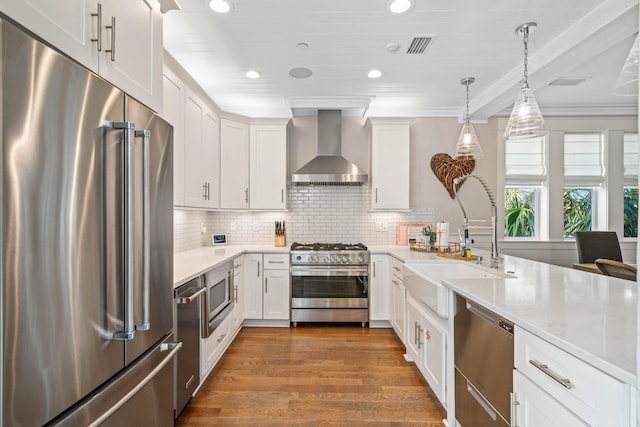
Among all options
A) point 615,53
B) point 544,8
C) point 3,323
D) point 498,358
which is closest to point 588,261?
point 615,53

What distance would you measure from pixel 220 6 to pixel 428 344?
262 cm

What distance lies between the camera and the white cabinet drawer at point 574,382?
843mm

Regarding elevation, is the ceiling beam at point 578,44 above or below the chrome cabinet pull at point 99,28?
above

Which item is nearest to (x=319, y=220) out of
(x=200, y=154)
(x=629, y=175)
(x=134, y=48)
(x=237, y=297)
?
(x=237, y=297)

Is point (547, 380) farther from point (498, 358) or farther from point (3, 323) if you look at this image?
point (3, 323)

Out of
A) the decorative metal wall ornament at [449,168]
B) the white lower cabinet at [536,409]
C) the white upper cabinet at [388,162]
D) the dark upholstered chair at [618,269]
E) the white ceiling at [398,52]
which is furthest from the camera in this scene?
the decorative metal wall ornament at [449,168]

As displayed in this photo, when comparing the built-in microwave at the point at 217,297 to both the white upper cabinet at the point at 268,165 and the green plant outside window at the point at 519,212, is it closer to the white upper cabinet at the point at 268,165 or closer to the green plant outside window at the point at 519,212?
the white upper cabinet at the point at 268,165

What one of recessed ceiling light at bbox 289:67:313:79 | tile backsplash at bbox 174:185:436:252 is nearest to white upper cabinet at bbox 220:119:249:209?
tile backsplash at bbox 174:185:436:252

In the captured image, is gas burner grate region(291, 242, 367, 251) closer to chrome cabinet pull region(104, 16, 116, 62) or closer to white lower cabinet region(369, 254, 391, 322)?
white lower cabinet region(369, 254, 391, 322)

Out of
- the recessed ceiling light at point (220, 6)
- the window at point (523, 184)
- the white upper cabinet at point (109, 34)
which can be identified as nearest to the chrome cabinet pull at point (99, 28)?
the white upper cabinet at point (109, 34)

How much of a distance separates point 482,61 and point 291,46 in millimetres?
1637

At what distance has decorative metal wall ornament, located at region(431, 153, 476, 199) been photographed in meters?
4.11

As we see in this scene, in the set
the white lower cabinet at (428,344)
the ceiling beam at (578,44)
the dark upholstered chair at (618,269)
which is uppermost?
the ceiling beam at (578,44)

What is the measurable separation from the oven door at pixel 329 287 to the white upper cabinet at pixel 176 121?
5.31 ft
